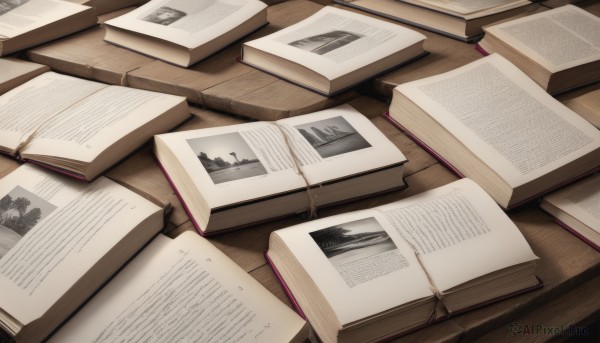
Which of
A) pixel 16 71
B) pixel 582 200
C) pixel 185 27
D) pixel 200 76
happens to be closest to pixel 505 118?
pixel 582 200

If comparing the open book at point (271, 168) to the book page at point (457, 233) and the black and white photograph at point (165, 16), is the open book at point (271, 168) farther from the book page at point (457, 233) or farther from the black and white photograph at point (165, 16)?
the black and white photograph at point (165, 16)

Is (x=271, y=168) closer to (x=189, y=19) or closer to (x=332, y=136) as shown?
(x=332, y=136)

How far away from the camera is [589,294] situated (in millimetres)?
1134

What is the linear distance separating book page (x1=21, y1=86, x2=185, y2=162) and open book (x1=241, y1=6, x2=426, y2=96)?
0.28 meters

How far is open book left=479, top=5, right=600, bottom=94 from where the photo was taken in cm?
150

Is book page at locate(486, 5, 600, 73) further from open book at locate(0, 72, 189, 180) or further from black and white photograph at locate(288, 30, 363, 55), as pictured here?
open book at locate(0, 72, 189, 180)

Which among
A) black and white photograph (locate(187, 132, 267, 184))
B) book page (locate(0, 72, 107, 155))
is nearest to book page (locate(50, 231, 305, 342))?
black and white photograph (locate(187, 132, 267, 184))

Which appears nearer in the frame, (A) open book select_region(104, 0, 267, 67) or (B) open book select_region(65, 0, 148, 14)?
(A) open book select_region(104, 0, 267, 67)

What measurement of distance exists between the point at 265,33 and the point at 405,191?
736 millimetres

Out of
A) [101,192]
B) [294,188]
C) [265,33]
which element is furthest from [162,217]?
[265,33]

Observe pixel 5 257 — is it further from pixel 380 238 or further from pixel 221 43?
pixel 221 43

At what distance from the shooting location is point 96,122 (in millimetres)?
1301

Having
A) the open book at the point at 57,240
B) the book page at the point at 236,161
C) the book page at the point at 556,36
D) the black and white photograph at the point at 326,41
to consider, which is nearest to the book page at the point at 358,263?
the book page at the point at 236,161

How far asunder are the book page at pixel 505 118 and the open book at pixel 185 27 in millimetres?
533
